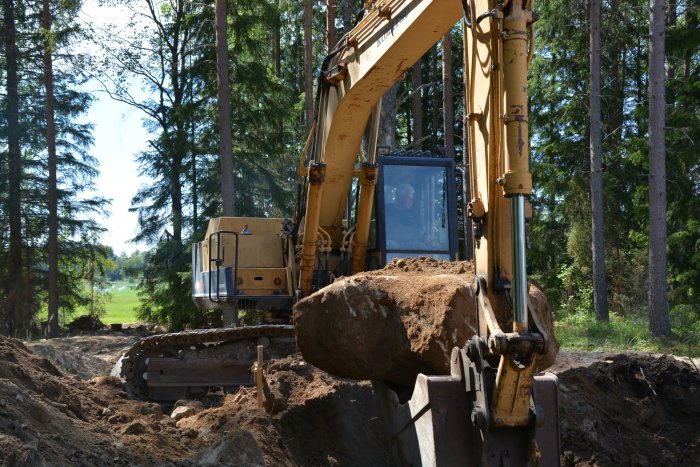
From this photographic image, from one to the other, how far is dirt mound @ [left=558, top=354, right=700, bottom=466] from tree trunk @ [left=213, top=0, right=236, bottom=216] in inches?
449

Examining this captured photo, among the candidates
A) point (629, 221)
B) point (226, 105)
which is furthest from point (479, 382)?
point (629, 221)

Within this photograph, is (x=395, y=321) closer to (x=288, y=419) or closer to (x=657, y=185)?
(x=288, y=419)

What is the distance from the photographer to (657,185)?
50.8 feet

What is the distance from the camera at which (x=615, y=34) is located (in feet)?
81.5

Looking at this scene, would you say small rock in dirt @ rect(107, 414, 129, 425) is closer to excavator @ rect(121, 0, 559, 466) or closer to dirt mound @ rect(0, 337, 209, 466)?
dirt mound @ rect(0, 337, 209, 466)

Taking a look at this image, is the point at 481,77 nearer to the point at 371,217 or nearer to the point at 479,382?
the point at 479,382

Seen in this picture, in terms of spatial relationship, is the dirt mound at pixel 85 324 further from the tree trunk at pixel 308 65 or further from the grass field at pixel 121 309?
the tree trunk at pixel 308 65

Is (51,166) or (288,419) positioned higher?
(51,166)

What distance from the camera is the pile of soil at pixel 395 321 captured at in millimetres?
5758

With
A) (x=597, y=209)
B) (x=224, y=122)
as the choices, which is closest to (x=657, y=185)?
(x=597, y=209)

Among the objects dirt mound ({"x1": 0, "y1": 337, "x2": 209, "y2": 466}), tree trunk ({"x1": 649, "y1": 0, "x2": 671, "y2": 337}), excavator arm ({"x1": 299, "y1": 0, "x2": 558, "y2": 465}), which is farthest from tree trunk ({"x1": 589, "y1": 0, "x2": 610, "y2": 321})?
excavator arm ({"x1": 299, "y1": 0, "x2": 558, "y2": 465})

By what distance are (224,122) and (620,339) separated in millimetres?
9855

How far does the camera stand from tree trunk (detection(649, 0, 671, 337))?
15.3 m

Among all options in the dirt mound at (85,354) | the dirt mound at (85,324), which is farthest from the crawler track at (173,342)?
the dirt mound at (85,324)
